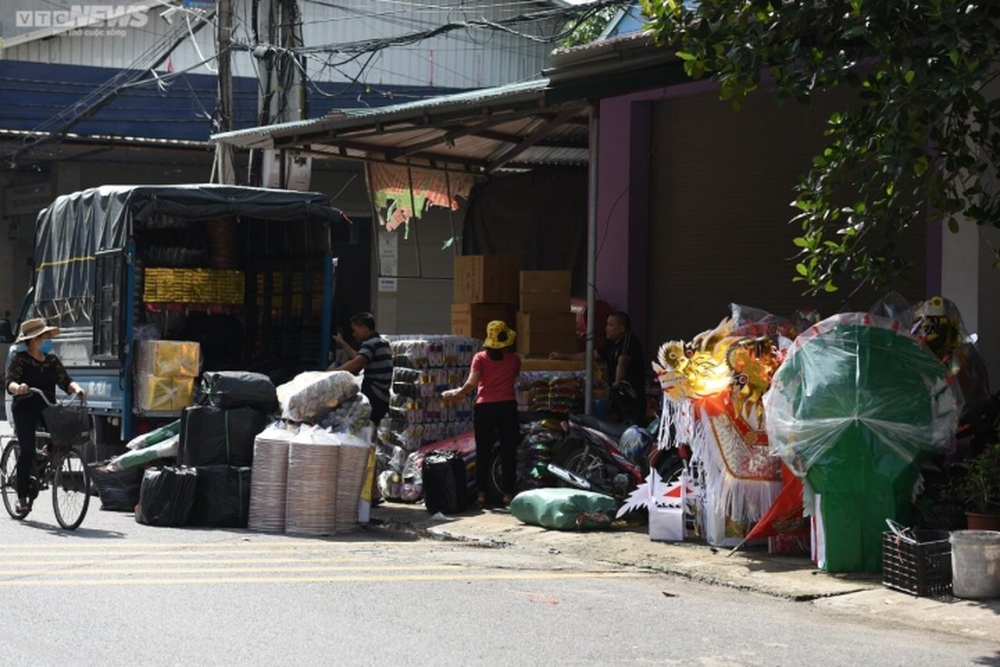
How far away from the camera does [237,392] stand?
1372 centimetres

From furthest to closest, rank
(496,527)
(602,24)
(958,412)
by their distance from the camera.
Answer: (602,24) < (496,527) < (958,412)

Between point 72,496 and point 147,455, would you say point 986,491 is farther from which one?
point 147,455

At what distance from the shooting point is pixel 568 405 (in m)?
15.4

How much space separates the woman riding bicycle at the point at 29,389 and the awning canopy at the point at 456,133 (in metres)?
4.80

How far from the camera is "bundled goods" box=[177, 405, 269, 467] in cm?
1352

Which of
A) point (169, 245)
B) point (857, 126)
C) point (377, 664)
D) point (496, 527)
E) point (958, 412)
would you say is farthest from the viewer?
point (169, 245)

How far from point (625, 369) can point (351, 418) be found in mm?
2983

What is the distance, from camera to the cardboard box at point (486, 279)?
1711 cm

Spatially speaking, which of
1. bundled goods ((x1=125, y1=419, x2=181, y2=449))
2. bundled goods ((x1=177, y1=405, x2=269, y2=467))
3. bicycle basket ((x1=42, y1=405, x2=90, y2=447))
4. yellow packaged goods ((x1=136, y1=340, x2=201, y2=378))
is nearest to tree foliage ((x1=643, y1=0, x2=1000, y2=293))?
bundled goods ((x1=177, y1=405, x2=269, y2=467))

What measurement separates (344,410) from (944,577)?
5.86 m

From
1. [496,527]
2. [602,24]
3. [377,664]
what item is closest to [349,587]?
[377,664]

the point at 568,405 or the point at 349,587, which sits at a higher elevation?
the point at 568,405

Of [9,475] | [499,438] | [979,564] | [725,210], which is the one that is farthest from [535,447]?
[979,564]

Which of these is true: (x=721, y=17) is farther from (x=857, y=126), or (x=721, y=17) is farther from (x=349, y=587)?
(x=349, y=587)
